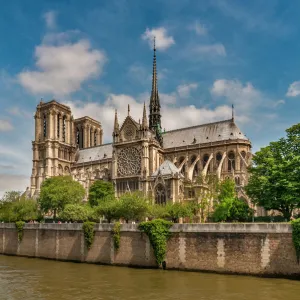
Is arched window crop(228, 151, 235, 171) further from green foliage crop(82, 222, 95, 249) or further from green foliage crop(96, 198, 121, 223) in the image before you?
green foliage crop(82, 222, 95, 249)

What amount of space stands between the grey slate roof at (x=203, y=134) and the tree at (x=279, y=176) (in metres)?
32.7

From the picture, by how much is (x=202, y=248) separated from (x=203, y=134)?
161ft

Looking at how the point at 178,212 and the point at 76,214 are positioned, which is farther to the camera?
the point at 76,214

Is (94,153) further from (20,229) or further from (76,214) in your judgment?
(20,229)

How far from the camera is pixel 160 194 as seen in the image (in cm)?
6197

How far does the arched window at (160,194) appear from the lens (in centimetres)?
6147

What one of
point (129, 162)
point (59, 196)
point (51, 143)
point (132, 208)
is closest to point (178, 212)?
point (132, 208)

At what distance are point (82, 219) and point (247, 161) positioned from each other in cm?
3396

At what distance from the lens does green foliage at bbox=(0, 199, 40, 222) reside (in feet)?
192

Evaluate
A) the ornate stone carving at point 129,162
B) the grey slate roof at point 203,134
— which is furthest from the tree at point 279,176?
the ornate stone carving at point 129,162

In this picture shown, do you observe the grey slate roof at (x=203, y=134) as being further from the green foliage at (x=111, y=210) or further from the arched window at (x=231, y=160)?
the green foliage at (x=111, y=210)

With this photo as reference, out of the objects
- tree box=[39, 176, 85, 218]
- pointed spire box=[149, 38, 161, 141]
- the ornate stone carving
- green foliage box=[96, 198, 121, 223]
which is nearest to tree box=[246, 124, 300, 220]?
green foliage box=[96, 198, 121, 223]

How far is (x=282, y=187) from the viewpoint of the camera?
38.2 metres

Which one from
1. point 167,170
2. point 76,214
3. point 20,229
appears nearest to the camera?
point 20,229
